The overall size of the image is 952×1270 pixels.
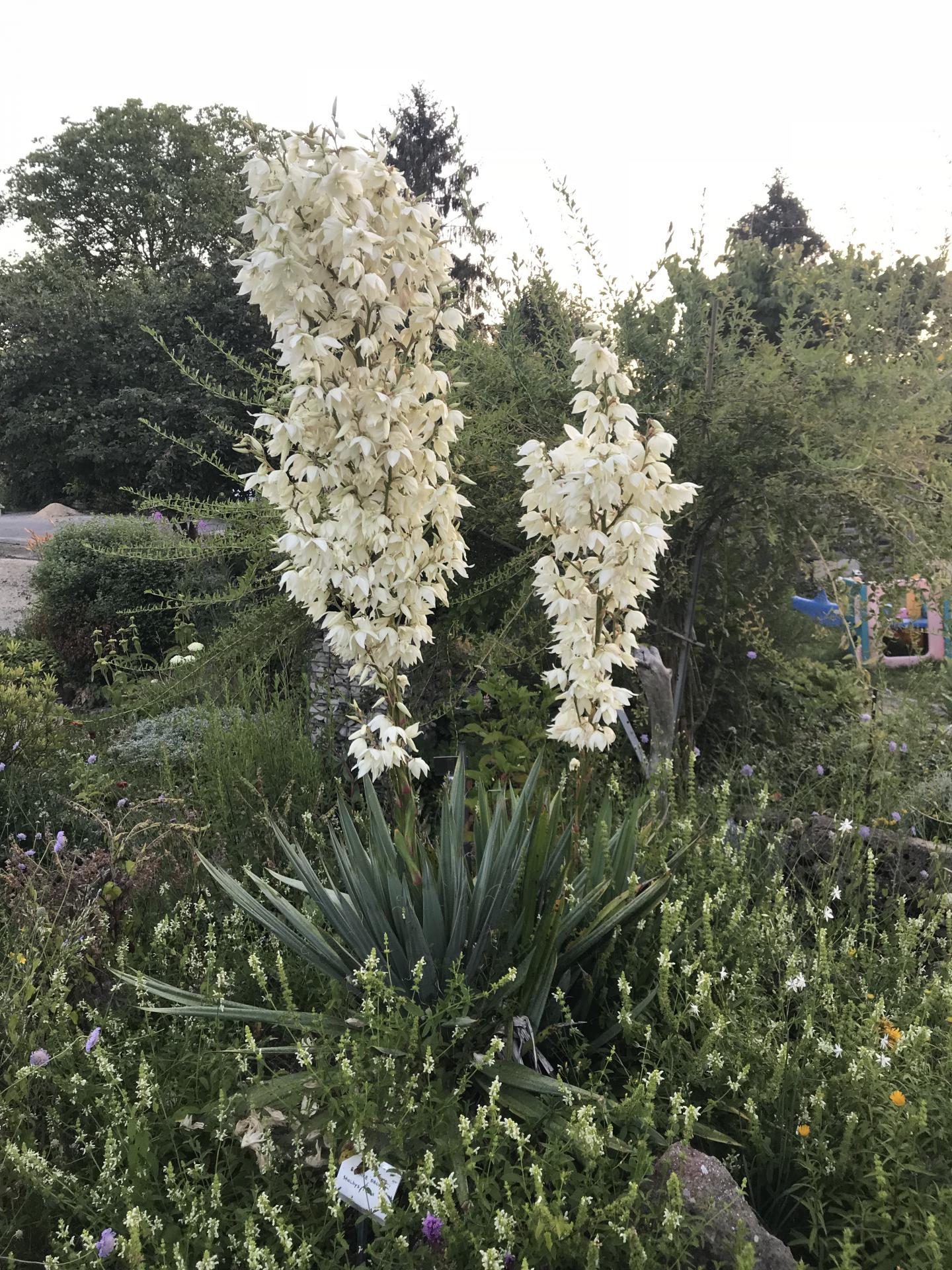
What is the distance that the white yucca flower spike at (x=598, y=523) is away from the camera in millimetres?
2055

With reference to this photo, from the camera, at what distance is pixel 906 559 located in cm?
373

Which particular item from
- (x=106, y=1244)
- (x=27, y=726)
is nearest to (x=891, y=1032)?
(x=106, y=1244)

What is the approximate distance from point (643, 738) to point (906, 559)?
4.57 feet

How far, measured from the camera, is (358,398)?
1.94m

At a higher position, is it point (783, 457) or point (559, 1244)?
point (783, 457)

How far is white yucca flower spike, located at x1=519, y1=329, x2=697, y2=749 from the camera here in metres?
2.05

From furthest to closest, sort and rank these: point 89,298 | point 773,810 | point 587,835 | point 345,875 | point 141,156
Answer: point 141,156, point 89,298, point 773,810, point 587,835, point 345,875

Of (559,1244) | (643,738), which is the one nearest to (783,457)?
(643,738)

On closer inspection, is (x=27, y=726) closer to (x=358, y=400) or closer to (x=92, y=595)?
(x=358, y=400)

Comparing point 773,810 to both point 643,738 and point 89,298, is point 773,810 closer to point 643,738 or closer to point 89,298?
point 643,738

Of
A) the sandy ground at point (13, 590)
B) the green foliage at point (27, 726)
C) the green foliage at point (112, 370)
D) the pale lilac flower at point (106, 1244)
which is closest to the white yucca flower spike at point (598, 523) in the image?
the pale lilac flower at point (106, 1244)

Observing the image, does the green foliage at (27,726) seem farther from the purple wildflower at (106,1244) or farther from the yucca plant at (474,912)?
the purple wildflower at (106,1244)

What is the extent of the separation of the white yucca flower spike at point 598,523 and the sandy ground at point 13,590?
7.33 meters

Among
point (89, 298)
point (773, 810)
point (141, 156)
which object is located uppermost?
point (141, 156)
